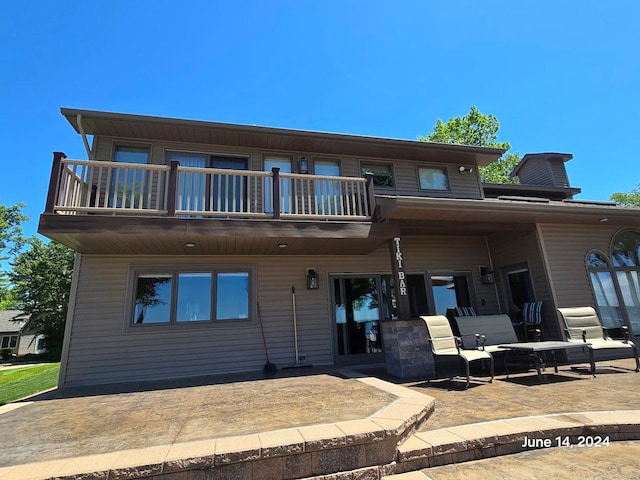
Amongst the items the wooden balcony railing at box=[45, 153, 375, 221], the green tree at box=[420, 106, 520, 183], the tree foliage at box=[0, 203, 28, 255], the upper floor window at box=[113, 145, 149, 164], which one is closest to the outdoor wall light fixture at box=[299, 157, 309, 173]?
the wooden balcony railing at box=[45, 153, 375, 221]

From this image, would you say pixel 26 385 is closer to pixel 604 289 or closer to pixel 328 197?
pixel 328 197

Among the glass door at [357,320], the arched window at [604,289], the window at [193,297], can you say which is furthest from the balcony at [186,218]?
the arched window at [604,289]

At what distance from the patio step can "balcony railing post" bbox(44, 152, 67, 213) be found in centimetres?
593

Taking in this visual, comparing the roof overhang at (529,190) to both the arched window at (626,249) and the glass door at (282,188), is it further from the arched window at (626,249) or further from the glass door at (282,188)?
the glass door at (282,188)

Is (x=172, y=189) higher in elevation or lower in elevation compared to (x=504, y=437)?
higher

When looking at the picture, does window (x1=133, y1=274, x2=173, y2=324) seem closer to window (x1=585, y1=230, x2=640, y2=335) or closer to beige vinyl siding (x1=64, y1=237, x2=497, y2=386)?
beige vinyl siding (x1=64, y1=237, x2=497, y2=386)

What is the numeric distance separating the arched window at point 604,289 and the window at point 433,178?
385 centimetres

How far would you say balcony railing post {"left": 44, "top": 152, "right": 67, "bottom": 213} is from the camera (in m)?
5.02

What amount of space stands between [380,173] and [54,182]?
7030mm

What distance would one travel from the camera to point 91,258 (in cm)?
633

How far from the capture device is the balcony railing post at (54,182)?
5.02m

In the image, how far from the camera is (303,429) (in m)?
2.71

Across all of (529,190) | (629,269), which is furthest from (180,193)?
(529,190)

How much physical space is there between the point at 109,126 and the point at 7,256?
3274cm
